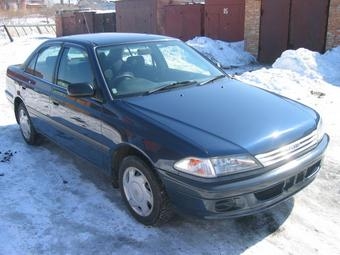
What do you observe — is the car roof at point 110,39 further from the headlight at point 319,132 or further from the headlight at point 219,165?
the headlight at point 319,132

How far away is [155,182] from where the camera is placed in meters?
3.47

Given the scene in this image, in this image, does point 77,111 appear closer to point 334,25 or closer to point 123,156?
point 123,156

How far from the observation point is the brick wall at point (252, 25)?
1471 centimetres

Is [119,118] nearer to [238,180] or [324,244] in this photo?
[238,180]

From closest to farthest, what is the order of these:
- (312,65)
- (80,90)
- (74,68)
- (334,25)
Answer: (80,90) < (74,68) < (312,65) < (334,25)

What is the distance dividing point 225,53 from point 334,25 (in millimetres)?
3864

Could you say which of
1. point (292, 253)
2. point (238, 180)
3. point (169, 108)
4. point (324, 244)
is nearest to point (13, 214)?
point (169, 108)

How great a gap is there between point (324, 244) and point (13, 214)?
2.90 meters

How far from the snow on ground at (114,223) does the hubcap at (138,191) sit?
160 millimetres

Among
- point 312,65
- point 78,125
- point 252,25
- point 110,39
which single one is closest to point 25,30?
point 252,25

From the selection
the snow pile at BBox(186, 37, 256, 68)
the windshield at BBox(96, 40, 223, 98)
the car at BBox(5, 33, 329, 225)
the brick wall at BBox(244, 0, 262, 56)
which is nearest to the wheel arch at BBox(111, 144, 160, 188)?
the car at BBox(5, 33, 329, 225)

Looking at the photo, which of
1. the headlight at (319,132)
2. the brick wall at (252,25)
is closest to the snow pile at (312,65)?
the brick wall at (252,25)

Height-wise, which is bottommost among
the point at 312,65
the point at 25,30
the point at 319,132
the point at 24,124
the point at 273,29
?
the point at 25,30

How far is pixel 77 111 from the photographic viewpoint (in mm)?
4441
